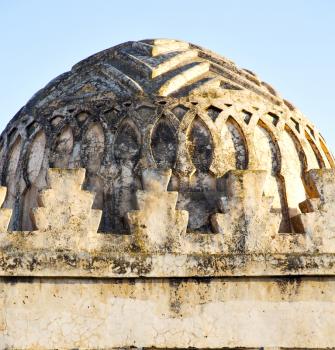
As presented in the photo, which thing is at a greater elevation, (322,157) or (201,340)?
(322,157)

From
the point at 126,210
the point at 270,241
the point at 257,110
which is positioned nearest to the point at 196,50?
the point at 257,110

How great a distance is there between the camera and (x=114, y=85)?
1014 cm

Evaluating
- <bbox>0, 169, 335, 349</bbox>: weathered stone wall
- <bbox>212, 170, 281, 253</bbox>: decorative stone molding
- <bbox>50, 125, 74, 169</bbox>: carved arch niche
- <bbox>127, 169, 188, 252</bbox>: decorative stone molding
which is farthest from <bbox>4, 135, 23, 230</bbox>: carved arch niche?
<bbox>212, 170, 281, 253</bbox>: decorative stone molding

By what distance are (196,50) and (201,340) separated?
177 inches

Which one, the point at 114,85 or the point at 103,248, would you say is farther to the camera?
the point at 114,85

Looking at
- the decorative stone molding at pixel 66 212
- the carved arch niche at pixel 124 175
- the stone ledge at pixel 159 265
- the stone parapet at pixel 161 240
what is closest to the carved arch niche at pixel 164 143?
the carved arch niche at pixel 124 175

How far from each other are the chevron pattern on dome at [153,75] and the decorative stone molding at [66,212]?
1.88m

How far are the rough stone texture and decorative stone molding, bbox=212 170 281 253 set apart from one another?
1 centimetres

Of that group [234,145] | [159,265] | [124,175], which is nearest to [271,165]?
[234,145]

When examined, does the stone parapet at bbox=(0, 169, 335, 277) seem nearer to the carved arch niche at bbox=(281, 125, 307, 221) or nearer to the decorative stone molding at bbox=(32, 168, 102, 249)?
the decorative stone molding at bbox=(32, 168, 102, 249)

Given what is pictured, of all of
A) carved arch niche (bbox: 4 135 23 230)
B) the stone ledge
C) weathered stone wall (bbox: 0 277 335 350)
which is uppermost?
carved arch niche (bbox: 4 135 23 230)

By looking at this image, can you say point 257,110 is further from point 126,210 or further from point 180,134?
point 126,210

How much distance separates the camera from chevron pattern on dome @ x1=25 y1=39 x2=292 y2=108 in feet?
32.9

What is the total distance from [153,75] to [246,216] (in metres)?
2.59
